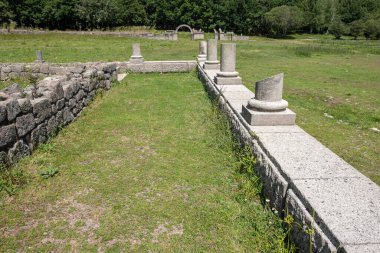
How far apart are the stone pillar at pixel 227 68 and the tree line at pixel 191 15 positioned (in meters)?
54.0

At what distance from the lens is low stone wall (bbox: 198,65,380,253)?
2.40m

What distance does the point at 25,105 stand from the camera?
521cm

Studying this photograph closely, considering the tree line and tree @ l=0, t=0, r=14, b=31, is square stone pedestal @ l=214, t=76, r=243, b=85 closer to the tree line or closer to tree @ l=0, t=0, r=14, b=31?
the tree line

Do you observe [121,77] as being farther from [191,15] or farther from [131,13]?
[131,13]

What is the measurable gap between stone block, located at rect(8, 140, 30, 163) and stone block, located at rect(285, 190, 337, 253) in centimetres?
407

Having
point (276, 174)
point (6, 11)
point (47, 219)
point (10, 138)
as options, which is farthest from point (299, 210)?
point (6, 11)

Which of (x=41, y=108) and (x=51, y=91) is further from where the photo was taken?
(x=51, y=91)

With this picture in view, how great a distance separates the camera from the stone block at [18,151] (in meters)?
4.80

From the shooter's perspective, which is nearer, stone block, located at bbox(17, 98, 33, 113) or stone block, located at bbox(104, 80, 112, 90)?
stone block, located at bbox(17, 98, 33, 113)

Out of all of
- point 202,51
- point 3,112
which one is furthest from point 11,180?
point 202,51

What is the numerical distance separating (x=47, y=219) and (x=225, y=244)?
212 centimetres

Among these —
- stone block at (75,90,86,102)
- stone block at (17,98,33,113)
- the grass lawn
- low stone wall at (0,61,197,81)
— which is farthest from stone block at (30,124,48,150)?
low stone wall at (0,61,197,81)

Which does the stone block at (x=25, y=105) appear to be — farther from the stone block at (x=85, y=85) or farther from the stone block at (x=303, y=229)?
the stone block at (x=303, y=229)

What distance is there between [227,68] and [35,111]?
509 cm
